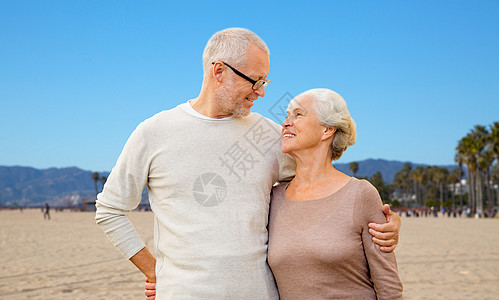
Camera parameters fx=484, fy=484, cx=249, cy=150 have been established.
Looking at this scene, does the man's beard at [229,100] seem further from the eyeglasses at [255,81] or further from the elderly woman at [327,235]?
the elderly woman at [327,235]

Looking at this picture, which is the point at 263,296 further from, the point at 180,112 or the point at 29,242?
the point at 29,242

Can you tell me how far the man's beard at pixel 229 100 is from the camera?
292 cm

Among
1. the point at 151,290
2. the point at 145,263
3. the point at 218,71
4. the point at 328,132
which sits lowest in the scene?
the point at 151,290

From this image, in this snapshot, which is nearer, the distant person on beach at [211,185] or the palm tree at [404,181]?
the distant person on beach at [211,185]

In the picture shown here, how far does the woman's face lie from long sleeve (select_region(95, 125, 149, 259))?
2.84 feet

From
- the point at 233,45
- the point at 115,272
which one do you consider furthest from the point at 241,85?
the point at 115,272

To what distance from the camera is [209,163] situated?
280cm

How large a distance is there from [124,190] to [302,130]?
3.68ft

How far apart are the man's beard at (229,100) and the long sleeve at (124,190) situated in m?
0.51

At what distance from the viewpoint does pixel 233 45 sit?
292 cm

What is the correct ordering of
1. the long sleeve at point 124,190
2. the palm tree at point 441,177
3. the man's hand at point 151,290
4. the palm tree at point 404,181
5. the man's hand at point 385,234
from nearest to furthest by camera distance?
the man's hand at point 385,234, the long sleeve at point 124,190, the man's hand at point 151,290, the palm tree at point 441,177, the palm tree at point 404,181

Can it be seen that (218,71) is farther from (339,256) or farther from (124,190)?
(339,256)

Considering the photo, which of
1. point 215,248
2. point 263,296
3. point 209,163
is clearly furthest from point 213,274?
point 209,163

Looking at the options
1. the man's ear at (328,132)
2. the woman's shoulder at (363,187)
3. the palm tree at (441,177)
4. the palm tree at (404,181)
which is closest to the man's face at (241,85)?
the man's ear at (328,132)
